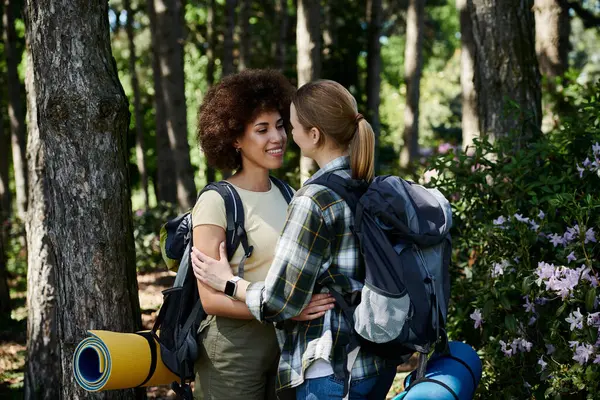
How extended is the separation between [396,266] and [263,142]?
97 cm

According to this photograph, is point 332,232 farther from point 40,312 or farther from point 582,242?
point 40,312

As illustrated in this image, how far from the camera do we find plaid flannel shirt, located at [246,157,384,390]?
8.96ft

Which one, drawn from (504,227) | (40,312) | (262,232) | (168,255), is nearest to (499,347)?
(504,227)

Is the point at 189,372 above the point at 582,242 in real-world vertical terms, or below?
below

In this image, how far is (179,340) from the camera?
10.5 feet

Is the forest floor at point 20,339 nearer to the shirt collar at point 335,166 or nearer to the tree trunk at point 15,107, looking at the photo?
the shirt collar at point 335,166

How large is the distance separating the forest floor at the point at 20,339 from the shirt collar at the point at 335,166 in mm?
3341

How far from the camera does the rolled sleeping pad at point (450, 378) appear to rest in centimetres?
282

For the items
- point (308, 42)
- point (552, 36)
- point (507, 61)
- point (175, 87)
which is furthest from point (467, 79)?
point (507, 61)

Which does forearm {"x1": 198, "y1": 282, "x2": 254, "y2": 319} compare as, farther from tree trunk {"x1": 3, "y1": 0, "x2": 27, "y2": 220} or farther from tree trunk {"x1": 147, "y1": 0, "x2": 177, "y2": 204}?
tree trunk {"x1": 147, "y1": 0, "x2": 177, "y2": 204}

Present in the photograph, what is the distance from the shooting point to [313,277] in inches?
109

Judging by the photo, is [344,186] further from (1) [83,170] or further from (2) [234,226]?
(1) [83,170]

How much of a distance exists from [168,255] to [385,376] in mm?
1146

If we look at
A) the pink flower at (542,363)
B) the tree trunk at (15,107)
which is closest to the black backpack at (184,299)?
the pink flower at (542,363)
